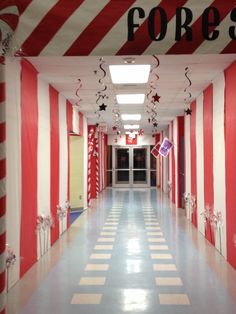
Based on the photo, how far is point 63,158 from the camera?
907 centimetres

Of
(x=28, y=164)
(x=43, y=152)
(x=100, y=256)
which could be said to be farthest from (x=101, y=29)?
(x=100, y=256)

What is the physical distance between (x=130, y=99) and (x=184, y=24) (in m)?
6.59

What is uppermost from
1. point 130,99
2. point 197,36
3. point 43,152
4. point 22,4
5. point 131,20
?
point 130,99

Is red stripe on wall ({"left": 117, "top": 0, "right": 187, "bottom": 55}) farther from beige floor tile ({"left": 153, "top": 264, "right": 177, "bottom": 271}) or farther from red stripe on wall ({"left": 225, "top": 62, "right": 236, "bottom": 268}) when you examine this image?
beige floor tile ({"left": 153, "top": 264, "right": 177, "bottom": 271})

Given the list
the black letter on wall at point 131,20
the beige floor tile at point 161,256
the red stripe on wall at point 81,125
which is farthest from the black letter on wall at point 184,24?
the red stripe on wall at point 81,125

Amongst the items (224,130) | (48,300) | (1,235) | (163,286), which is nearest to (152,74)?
(224,130)

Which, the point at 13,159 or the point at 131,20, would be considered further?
the point at 13,159

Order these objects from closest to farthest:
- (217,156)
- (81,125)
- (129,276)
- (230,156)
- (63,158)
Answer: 1. (129,276)
2. (230,156)
3. (217,156)
4. (63,158)
5. (81,125)

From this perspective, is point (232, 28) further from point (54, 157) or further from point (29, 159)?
point (54, 157)

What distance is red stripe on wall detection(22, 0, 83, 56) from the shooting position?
284cm

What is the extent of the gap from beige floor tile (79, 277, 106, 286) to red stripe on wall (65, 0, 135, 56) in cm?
317

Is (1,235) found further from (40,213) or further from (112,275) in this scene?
(40,213)

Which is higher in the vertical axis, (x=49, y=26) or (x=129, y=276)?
(x=49, y=26)

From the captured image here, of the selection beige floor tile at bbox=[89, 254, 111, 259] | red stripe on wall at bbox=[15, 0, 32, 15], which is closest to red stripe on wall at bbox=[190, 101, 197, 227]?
beige floor tile at bbox=[89, 254, 111, 259]
